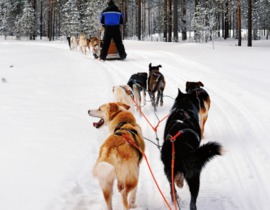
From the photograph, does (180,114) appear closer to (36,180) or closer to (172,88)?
(36,180)

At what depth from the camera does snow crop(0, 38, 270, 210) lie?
3721 mm

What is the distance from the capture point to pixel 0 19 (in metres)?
54.7

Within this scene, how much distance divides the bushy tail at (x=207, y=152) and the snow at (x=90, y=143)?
2.79ft

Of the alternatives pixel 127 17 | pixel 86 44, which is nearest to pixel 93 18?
pixel 127 17

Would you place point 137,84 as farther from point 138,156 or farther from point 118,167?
point 118,167

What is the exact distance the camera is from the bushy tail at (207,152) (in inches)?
118

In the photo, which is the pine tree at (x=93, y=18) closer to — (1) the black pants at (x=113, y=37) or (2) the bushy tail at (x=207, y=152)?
(1) the black pants at (x=113, y=37)

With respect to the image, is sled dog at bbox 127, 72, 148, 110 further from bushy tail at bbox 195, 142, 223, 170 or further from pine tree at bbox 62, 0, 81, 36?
pine tree at bbox 62, 0, 81, 36

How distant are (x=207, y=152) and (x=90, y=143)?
2.86 metres

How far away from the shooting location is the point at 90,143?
18.0 ft

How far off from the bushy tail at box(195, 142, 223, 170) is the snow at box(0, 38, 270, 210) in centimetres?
85

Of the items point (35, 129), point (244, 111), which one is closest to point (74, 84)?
point (35, 129)

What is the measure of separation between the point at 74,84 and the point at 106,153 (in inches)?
306

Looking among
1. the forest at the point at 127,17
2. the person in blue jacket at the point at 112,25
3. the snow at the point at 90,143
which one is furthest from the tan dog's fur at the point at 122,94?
the forest at the point at 127,17
